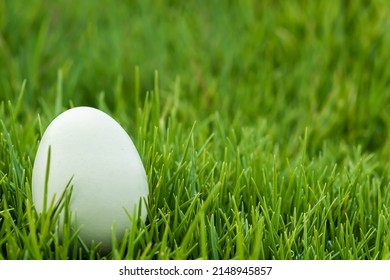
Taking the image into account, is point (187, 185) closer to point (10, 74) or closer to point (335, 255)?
point (335, 255)

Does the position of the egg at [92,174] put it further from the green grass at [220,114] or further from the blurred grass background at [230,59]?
the blurred grass background at [230,59]

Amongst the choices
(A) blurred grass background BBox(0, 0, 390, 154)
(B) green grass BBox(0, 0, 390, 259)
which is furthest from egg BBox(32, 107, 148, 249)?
(A) blurred grass background BBox(0, 0, 390, 154)

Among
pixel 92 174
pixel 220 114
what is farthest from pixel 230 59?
pixel 92 174

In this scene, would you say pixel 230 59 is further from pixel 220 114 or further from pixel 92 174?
pixel 92 174

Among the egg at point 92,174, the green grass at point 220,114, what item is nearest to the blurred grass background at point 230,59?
the green grass at point 220,114
